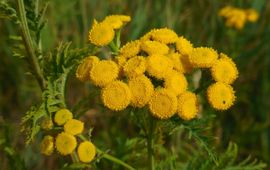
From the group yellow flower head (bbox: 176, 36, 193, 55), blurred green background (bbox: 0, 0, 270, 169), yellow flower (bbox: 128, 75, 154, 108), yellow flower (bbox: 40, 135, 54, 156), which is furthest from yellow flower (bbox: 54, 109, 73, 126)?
blurred green background (bbox: 0, 0, 270, 169)

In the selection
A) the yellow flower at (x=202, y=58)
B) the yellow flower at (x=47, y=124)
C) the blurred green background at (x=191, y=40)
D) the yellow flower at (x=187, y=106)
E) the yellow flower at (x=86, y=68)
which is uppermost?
the yellow flower at (x=202, y=58)

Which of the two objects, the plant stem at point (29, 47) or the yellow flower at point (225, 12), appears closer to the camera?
the plant stem at point (29, 47)

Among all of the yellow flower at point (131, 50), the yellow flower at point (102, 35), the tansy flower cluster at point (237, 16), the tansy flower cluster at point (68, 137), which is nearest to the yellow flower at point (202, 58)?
the yellow flower at point (131, 50)

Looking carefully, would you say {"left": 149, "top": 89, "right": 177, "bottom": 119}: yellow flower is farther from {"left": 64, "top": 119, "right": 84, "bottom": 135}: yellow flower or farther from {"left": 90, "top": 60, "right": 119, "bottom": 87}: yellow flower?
{"left": 64, "top": 119, "right": 84, "bottom": 135}: yellow flower

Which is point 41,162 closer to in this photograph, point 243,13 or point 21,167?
point 21,167

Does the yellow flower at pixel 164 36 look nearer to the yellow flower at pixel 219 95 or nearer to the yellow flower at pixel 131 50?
the yellow flower at pixel 131 50

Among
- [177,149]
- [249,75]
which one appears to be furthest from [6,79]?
[249,75]

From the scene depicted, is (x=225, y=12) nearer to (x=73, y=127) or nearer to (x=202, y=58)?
(x=202, y=58)
